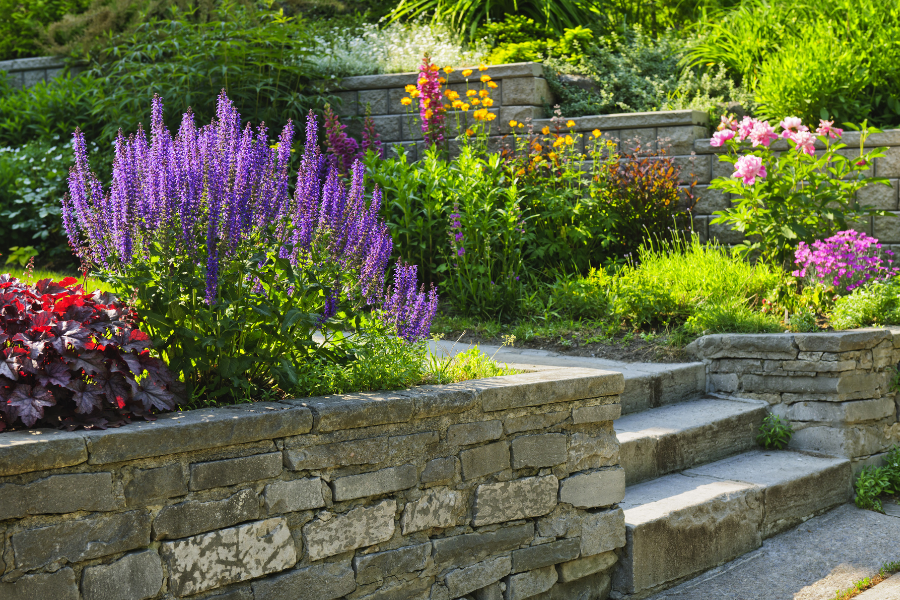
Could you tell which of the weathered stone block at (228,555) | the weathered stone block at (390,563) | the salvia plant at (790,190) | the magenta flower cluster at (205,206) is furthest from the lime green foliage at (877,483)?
the weathered stone block at (228,555)

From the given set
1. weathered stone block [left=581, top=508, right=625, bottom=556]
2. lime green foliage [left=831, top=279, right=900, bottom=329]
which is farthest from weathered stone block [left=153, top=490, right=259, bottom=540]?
lime green foliage [left=831, top=279, right=900, bottom=329]

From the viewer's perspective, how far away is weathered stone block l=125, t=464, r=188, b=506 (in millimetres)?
2062

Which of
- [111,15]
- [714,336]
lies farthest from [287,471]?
[111,15]

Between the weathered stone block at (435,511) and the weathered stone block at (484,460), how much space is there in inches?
3.3

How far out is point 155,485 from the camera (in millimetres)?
2094

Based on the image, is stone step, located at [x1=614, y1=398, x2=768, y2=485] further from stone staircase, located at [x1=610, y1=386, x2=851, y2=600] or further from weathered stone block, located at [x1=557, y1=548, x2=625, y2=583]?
weathered stone block, located at [x1=557, y1=548, x2=625, y2=583]

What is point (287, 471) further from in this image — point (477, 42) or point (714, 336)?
point (477, 42)

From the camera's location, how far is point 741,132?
217 inches

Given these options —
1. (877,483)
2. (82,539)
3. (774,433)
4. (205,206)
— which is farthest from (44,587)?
(877,483)

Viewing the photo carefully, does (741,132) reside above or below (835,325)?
above

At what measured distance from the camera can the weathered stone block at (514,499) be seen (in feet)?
9.12

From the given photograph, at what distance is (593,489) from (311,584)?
1165mm

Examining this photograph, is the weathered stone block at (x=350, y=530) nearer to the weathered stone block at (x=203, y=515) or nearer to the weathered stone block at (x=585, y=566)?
the weathered stone block at (x=203, y=515)

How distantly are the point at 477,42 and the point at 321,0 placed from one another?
2.06m
